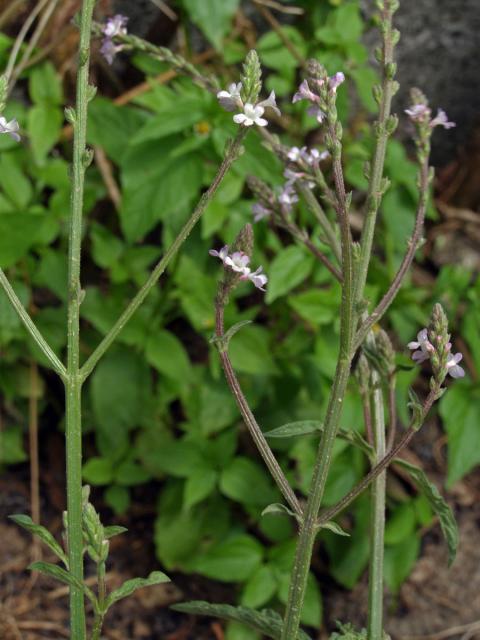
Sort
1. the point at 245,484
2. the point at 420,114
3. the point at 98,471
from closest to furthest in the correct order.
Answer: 1. the point at 420,114
2. the point at 245,484
3. the point at 98,471

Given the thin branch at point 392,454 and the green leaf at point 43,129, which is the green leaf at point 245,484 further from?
the thin branch at point 392,454

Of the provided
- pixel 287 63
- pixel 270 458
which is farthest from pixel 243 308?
pixel 270 458

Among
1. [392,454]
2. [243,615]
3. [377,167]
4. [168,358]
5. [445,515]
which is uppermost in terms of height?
[377,167]

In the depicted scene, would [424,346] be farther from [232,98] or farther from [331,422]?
[232,98]

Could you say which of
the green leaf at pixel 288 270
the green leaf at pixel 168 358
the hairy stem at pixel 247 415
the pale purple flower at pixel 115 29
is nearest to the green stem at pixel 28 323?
the hairy stem at pixel 247 415

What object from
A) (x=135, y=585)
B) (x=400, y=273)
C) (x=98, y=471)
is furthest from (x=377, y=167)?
(x=98, y=471)

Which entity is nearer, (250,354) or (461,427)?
(461,427)
